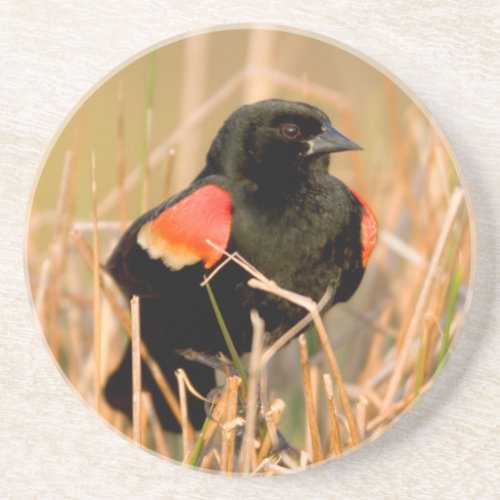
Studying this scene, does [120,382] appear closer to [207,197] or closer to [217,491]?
[217,491]

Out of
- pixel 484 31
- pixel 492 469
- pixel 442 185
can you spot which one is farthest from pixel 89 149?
pixel 492 469

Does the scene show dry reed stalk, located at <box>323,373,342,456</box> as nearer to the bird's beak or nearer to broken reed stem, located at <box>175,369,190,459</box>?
broken reed stem, located at <box>175,369,190,459</box>

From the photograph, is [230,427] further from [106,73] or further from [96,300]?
[106,73]

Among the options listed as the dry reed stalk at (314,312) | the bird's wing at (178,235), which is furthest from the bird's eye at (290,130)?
the dry reed stalk at (314,312)

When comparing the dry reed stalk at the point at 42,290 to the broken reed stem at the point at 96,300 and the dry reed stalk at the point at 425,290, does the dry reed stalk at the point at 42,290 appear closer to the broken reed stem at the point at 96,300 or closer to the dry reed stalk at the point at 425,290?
the broken reed stem at the point at 96,300

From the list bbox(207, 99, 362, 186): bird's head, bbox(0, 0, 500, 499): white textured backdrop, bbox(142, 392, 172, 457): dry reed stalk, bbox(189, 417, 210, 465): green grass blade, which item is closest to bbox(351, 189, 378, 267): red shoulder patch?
bbox(207, 99, 362, 186): bird's head

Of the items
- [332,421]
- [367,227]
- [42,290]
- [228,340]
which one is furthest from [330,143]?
[42,290]
